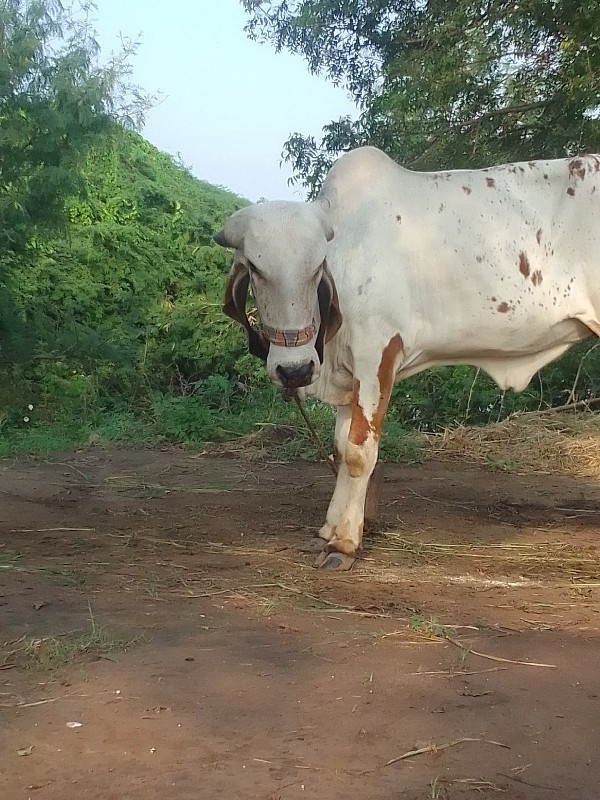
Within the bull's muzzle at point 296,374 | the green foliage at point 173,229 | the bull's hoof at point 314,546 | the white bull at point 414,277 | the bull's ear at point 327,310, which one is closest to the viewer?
the bull's muzzle at point 296,374

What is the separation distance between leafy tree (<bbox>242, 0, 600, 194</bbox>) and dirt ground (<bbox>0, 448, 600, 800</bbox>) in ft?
10.2

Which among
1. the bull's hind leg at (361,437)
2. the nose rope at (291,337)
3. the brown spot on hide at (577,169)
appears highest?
the brown spot on hide at (577,169)

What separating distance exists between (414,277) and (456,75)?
3410 millimetres

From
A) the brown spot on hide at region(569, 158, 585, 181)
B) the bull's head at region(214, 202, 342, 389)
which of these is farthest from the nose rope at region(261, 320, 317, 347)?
the brown spot on hide at region(569, 158, 585, 181)

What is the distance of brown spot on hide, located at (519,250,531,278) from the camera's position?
15.1 ft

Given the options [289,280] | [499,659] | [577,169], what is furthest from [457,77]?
[499,659]

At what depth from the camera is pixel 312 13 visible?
7.96m

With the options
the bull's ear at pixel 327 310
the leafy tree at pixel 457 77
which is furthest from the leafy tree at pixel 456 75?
the bull's ear at pixel 327 310

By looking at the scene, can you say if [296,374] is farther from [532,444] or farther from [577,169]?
[532,444]

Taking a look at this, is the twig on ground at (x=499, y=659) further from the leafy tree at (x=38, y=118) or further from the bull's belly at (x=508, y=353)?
the leafy tree at (x=38, y=118)

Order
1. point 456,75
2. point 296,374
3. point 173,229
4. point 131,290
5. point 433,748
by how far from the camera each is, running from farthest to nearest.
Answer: point 173,229
point 131,290
point 456,75
point 296,374
point 433,748

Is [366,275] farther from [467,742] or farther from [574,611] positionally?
[467,742]

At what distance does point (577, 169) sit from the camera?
4754 millimetres

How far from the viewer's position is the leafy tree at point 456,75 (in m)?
7.03
